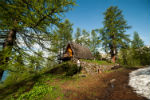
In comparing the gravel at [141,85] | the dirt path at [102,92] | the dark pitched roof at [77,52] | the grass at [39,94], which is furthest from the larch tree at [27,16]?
the dark pitched roof at [77,52]

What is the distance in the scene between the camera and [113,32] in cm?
1544

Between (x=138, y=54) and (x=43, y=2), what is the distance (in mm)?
32766

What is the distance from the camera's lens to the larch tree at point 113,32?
49.2 feet

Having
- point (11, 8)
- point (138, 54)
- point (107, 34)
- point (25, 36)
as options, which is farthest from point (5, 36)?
point (138, 54)

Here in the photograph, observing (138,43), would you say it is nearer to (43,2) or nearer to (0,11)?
(43,2)

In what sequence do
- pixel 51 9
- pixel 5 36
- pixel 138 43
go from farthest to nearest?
1. pixel 138 43
2. pixel 5 36
3. pixel 51 9

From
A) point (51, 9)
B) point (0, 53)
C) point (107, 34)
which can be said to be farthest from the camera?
point (107, 34)

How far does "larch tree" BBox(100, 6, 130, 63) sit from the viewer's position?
1501cm

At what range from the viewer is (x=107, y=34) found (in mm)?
16328

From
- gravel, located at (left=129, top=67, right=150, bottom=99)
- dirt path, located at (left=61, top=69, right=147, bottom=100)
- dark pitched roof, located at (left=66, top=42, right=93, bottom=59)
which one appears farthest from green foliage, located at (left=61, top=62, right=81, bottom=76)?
gravel, located at (left=129, top=67, right=150, bottom=99)

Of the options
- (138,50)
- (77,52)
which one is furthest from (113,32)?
(138,50)

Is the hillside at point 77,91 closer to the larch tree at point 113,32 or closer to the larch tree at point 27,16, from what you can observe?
the larch tree at point 27,16

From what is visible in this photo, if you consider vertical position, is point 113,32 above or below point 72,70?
above

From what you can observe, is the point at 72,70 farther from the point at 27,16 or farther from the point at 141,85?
the point at 27,16
